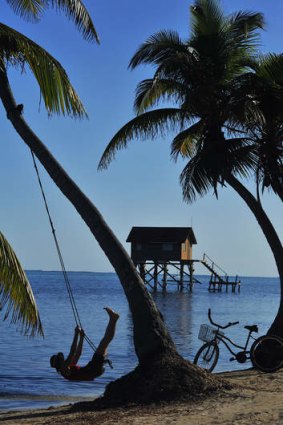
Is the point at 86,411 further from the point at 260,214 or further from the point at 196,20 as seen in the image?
the point at 196,20

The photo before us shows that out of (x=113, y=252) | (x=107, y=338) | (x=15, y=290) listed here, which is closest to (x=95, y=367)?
(x=107, y=338)

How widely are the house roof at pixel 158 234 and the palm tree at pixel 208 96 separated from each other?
50.5 metres

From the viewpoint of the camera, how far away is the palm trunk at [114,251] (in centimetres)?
932

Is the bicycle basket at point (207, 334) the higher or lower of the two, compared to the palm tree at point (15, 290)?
lower

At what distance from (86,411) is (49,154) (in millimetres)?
3710

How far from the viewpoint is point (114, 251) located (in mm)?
9570

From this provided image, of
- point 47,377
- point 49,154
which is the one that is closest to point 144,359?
point 49,154

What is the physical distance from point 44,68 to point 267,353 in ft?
21.2

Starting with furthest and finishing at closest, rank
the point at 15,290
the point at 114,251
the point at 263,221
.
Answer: the point at 263,221 < the point at 114,251 < the point at 15,290

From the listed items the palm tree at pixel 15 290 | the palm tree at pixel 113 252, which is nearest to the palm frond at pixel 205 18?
the palm tree at pixel 113 252

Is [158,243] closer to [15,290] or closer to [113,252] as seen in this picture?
[113,252]

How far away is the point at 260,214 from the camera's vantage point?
1396 cm

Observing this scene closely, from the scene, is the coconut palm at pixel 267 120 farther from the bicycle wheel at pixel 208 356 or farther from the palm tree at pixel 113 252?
the palm tree at pixel 113 252

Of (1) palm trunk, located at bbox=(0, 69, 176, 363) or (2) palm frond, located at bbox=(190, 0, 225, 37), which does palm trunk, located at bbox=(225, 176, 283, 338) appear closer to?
(2) palm frond, located at bbox=(190, 0, 225, 37)
